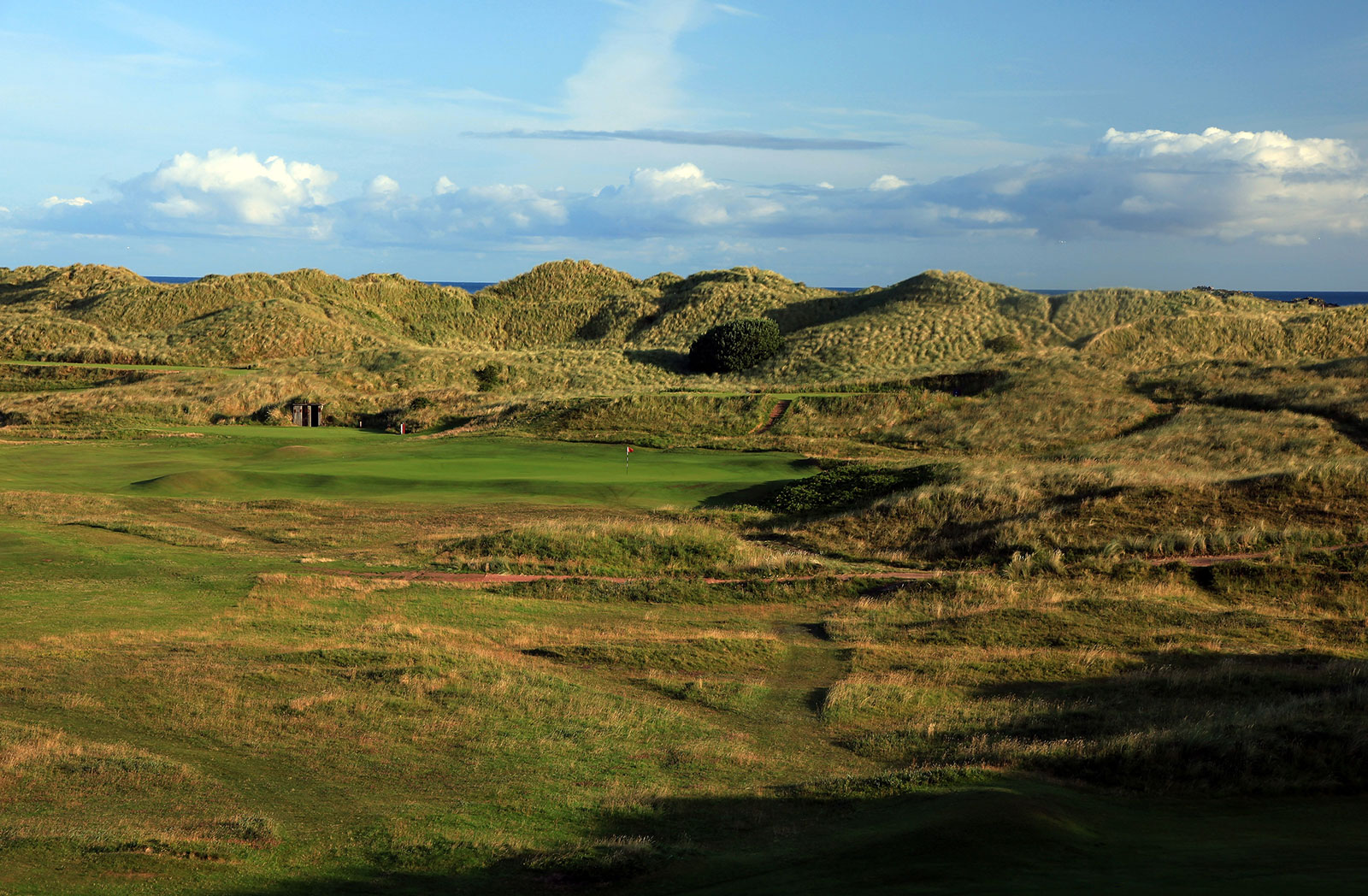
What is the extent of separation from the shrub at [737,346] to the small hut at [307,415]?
2987cm

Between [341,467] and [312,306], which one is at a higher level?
[312,306]

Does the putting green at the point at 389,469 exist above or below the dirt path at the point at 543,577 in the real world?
above

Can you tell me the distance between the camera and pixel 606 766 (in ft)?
42.3

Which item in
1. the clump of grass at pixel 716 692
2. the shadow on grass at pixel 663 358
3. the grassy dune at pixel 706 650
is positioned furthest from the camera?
the shadow on grass at pixel 663 358

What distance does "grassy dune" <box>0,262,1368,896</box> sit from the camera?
9.59 meters

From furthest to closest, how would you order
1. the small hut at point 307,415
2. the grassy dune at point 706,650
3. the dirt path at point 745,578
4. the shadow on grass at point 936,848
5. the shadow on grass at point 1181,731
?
the small hut at point 307,415 → the dirt path at point 745,578 → the shadow on grass at point 1181,731 → the grassy dune at point 706,650 → the shadow on grass at point 936,848

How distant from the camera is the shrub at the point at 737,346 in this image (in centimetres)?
7794

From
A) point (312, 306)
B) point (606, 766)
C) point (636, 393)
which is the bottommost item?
point (606, 766)

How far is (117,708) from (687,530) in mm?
16498

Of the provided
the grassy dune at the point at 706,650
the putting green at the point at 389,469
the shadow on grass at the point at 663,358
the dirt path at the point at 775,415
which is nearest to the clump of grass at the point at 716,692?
the grassy dune at the point at 706,650

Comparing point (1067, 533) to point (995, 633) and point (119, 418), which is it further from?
point (119, 418)

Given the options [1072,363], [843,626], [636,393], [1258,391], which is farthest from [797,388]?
[843,626]

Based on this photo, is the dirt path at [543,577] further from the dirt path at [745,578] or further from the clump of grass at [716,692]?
the clump of grass at [716,692]

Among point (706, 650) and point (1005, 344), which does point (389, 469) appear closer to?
point (706, 650)
